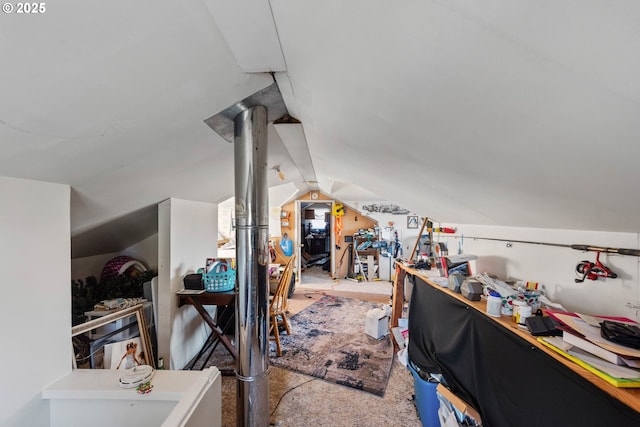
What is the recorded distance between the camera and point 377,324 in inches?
116

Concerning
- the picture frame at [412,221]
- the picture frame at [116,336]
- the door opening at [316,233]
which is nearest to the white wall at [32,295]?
the picture frame at [116,336]

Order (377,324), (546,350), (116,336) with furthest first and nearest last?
(377,324) < (116,336) < (546,350)

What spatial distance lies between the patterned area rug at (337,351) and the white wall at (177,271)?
0.89 m

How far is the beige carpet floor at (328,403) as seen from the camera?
1.81 metres

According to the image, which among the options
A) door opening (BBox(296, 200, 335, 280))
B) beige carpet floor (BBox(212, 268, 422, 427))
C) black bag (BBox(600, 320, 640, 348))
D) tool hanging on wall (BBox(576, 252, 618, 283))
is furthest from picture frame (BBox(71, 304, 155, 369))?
door opening (BBox(296, 200, 335, 280))

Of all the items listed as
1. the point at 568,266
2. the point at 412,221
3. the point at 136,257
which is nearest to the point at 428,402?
the point at 568,266

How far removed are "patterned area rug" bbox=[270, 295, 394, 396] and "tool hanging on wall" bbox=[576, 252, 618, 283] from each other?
5.59ft

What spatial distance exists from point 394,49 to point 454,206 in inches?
60.8

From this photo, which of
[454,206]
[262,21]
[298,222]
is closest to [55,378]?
[262,21]

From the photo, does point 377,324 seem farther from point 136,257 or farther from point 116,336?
point 136,257

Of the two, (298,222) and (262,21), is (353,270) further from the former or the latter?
(262,21)

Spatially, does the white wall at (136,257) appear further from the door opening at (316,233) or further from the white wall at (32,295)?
the door opening at (316,233)

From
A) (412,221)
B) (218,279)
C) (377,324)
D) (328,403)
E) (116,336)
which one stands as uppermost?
(412,221)

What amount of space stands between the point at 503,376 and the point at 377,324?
1.93 metres
